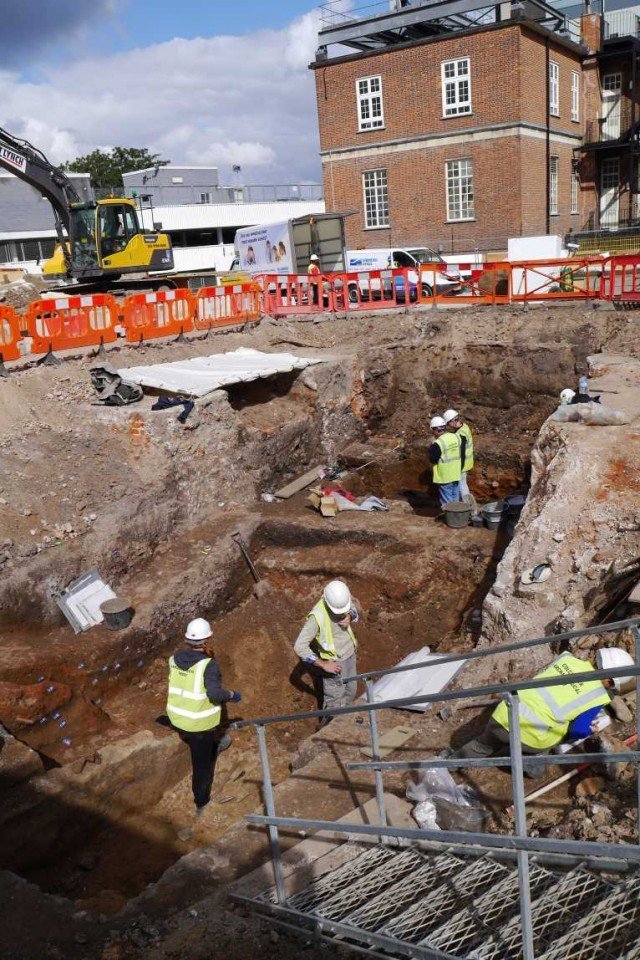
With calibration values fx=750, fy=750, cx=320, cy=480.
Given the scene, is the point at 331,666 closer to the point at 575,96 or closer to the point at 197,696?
the point at 197,696

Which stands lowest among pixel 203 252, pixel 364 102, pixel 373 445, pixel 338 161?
pixel 373 445

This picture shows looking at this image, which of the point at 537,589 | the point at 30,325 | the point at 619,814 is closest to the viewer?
the point at 619,814

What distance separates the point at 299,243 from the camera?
2620cm

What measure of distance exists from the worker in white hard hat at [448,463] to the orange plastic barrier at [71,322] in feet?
23.4

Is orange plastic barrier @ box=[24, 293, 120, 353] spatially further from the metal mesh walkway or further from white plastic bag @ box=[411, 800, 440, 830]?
the metal mesh walkway

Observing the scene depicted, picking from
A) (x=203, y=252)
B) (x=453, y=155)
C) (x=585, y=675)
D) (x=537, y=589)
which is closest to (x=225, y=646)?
(x=537, y=589)

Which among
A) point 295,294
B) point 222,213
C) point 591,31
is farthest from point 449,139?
point 222,213

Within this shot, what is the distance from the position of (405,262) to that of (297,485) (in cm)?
1257

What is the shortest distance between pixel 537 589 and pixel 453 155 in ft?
83.4

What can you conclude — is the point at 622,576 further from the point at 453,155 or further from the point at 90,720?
the point at 453,155

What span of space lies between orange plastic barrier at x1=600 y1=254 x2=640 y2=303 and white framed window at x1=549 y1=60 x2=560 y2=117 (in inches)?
605

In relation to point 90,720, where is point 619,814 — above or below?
above

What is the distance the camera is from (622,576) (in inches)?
288

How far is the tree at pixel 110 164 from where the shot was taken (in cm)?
6581
